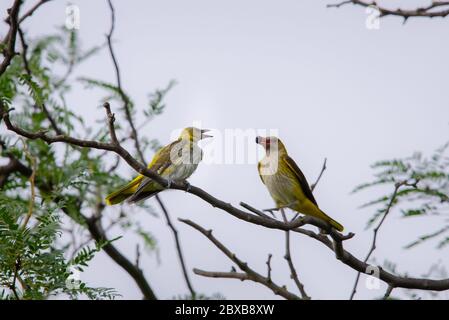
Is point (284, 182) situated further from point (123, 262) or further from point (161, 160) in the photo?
point (123, 262)

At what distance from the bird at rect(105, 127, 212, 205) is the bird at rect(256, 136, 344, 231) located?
48cm

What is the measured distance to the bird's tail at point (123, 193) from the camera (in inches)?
214

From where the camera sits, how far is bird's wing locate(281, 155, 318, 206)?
5.11 meters

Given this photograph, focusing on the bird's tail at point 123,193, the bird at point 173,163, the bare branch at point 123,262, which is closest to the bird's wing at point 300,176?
the bird at point 173,163

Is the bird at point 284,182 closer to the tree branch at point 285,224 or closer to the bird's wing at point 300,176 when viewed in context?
the bird's wing at point 300,176

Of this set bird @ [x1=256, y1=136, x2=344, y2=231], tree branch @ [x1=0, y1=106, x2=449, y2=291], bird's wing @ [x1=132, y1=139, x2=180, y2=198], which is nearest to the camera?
tree branch @ [x1=0, y1=106, x2=449, y2=291]

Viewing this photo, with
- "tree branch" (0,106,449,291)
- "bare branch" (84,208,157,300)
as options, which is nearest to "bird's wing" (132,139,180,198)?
"bare branch" (84,208,157,300)

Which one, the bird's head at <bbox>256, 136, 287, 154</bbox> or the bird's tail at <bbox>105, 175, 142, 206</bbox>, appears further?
the bird's tail at <bbox>105, 175, 142, 206</bbox>

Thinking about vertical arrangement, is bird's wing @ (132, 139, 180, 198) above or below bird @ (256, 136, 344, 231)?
above

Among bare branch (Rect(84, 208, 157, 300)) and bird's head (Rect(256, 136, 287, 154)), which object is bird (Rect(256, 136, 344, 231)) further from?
bare branch (Rect(84, 208, 157, 300))

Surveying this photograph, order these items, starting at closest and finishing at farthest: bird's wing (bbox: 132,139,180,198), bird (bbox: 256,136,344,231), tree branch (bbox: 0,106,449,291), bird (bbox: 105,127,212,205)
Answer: tree branch (bbox: 0,106,449,291)
bird (bbox: 256,136,344,231)
bird (bbox: 105,127,212,205)
bird's wing (bbox: 132,139,180,198)

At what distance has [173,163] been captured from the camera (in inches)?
217

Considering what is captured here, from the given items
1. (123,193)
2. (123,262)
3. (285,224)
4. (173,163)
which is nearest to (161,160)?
(173,163)
